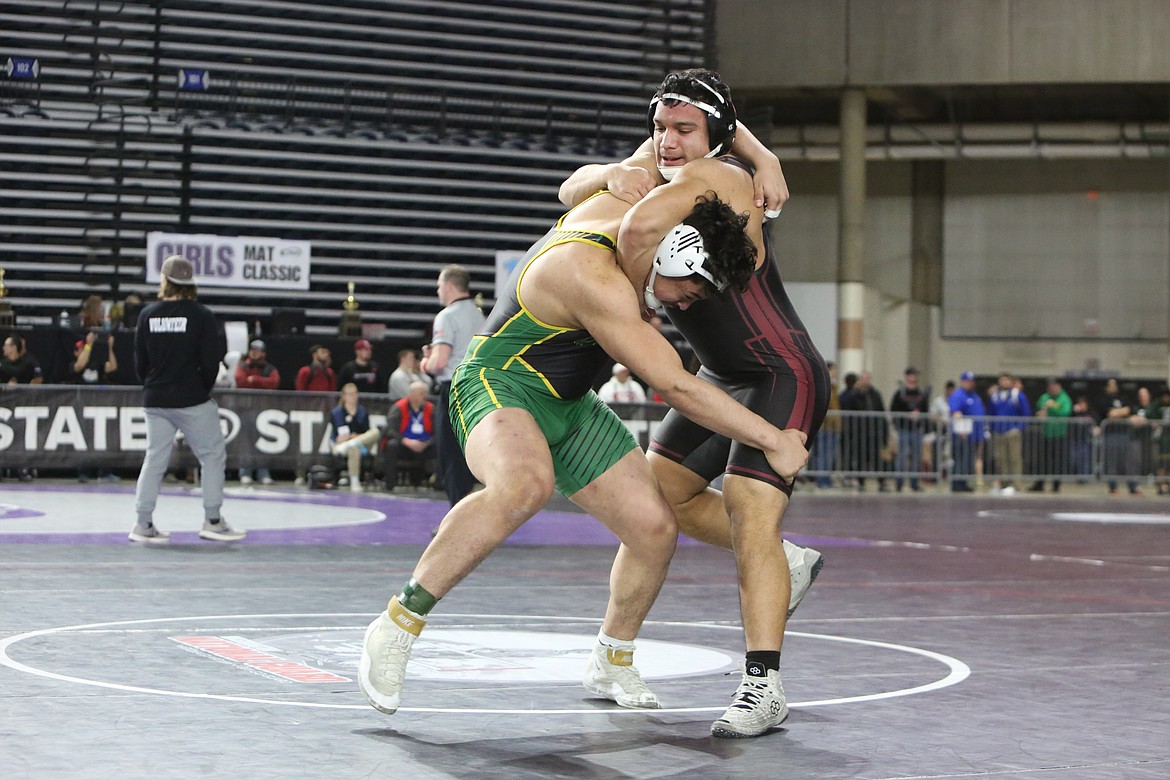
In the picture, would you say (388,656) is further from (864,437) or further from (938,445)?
(938,445)

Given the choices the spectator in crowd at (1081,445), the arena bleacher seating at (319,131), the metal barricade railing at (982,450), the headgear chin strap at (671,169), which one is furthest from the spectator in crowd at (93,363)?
the headgear chin strap at (671,169)

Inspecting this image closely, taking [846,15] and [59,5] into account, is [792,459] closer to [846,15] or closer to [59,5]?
[59,5]

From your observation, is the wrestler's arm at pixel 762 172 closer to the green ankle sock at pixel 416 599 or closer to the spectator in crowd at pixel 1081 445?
the green ankle sock at pixel 416 599

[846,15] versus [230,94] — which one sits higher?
[846,15]

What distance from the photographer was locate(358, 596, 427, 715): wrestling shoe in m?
3.72

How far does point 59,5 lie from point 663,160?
14920mm

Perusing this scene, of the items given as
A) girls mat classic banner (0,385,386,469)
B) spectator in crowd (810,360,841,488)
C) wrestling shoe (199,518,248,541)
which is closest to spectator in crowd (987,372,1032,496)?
spectator in crowd (810,360,841,488)

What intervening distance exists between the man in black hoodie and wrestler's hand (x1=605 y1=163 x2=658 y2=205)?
5052mm

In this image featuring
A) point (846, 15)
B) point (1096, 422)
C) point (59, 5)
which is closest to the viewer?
point (59, 5)

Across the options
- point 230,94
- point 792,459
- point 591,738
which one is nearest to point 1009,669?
point 792,459

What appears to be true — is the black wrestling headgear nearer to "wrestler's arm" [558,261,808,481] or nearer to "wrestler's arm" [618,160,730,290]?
"wrestler's arm" [618,160,730,290]

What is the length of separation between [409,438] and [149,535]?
5.58 m

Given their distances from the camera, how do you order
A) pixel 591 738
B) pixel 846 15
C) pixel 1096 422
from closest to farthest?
pixel 591 738, pixel 1096 422, pixel 846 15

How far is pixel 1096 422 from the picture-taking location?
1930 cm
